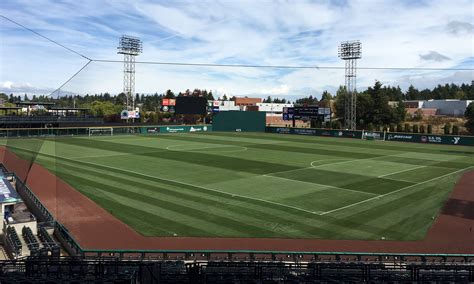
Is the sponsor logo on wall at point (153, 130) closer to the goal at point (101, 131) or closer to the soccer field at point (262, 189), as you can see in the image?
the goal at point (101, 131)

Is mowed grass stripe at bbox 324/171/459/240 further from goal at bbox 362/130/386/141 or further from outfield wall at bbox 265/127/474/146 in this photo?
goal at bbox 362/130/386/141

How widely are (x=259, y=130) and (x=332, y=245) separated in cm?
8186

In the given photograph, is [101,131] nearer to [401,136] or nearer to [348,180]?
[401,136]

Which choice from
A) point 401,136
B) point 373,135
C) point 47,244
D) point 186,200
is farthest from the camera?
point 373,135

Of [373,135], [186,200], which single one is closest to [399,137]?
[373,135]

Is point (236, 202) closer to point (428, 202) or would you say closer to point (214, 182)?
point (214, 182)

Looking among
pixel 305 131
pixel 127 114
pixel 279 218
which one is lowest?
pixel 279 218

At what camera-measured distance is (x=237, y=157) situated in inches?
1996

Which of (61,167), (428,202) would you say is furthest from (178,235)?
(61,167)

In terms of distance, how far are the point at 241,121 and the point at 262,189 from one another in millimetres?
69822

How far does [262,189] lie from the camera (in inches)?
1238

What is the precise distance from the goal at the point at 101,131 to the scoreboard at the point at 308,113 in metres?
42.2

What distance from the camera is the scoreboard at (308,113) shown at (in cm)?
9294

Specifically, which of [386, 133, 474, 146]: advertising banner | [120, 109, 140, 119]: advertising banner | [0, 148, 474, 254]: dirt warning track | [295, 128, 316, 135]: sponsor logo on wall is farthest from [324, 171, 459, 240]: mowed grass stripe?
[120, 109, 140, 119]: advertising banner
